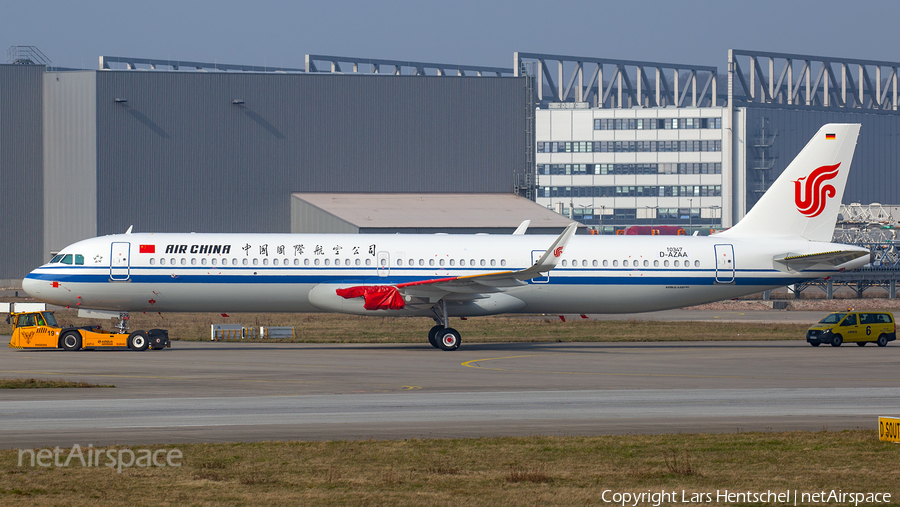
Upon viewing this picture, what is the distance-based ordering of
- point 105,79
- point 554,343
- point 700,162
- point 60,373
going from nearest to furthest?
point 60,373, point 554,343, point 105,79, point 700,162

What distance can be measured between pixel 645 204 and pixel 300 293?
119872mm

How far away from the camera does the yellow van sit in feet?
142

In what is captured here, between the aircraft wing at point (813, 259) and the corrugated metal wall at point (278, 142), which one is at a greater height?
the corrugated metal wall at point (278, 142)

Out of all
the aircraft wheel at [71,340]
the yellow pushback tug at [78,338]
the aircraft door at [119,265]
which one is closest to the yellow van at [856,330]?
the yellow pushback tug at [78,338]

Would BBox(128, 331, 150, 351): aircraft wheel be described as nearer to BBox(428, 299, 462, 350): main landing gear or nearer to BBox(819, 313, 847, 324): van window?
BBox(428, 299, 462, 350): main landing gear

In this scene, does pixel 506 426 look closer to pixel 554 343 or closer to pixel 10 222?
pixel 554 343

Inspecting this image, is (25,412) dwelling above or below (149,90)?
below

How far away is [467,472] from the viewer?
14492 millimetres

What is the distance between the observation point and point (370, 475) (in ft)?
46.8

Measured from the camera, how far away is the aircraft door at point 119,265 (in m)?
38.5

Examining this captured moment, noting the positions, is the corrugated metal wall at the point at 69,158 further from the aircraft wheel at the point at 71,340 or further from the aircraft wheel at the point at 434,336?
the aircraft wheel at the point at 434,336

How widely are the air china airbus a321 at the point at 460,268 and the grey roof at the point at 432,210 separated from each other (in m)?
32.6

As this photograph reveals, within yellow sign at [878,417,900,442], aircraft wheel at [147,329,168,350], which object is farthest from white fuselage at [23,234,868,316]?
yellow sign at [878,417,900,442]

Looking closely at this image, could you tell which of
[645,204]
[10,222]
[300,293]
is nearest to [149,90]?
[10,222]
